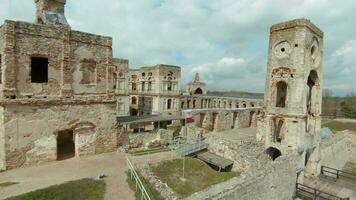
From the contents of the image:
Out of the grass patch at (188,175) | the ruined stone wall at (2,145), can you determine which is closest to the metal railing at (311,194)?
the grass patch at (188,175)

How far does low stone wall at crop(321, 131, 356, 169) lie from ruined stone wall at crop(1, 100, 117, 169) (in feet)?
57.8

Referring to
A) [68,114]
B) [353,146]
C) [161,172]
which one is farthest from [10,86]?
[353,146]

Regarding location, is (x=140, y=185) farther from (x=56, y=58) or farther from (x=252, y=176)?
(x=56, y=58)

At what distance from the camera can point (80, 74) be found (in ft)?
49.6

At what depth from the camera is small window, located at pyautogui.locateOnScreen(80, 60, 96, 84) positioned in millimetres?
15288

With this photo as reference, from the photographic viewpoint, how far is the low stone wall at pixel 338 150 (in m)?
21.5

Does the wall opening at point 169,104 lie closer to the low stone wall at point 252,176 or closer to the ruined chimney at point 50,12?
the low stone wall at point 252,176

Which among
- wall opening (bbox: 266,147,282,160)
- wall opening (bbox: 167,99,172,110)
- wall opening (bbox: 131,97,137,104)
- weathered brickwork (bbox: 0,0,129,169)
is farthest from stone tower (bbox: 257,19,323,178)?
wall opening (bbox: 131,97,137,104)

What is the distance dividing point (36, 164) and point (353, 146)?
31.5 meters

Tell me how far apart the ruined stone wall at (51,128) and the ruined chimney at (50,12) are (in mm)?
5558

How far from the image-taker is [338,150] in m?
24.4

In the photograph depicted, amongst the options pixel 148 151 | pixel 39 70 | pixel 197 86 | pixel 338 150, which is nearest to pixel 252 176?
pixel 148 151

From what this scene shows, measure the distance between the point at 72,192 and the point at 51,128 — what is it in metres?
4.81

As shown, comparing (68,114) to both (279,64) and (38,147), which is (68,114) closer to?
(38,147)
